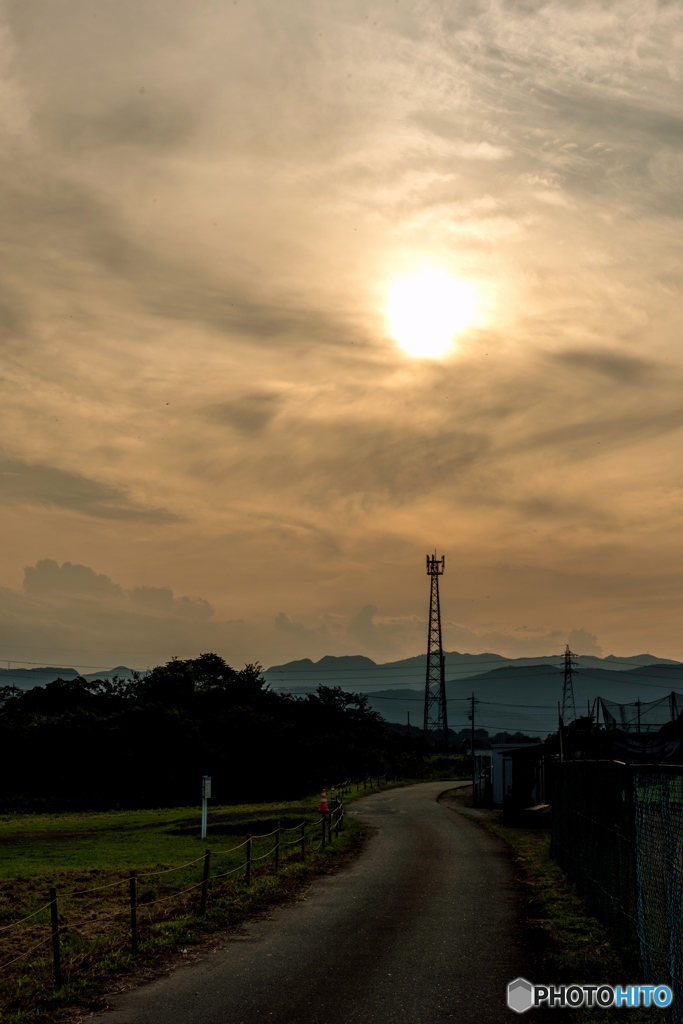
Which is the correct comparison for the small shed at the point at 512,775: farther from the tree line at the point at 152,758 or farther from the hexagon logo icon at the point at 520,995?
the hexagon logo icon at the point at 520,995

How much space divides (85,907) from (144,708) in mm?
50647

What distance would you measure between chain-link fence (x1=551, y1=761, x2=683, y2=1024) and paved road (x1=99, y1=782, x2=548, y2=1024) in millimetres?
1457

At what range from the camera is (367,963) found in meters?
14.0

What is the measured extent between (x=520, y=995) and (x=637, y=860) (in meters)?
2.33

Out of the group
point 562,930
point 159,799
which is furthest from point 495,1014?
point 159,799

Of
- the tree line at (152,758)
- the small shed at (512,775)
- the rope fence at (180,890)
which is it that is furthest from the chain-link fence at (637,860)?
the tree line at (152,758)

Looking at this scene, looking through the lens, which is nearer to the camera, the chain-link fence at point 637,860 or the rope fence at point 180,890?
the chain-link fence at point 637,860

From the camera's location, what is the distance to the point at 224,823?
4425 cm

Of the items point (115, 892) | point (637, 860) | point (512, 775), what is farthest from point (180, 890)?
point (512, 775)

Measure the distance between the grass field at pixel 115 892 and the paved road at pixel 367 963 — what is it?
2.84ft

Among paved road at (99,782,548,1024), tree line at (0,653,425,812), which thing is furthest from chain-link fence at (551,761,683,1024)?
tree line at (0,653,425,812)

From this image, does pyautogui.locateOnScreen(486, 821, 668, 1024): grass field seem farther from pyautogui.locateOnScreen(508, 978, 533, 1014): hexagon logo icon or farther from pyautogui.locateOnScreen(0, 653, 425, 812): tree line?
pyautogui.locateOnScreen(0, 653, 425, 812): tree line

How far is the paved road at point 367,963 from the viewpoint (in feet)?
38.0

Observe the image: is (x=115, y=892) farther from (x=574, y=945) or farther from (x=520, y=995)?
(x=520, y=995)
